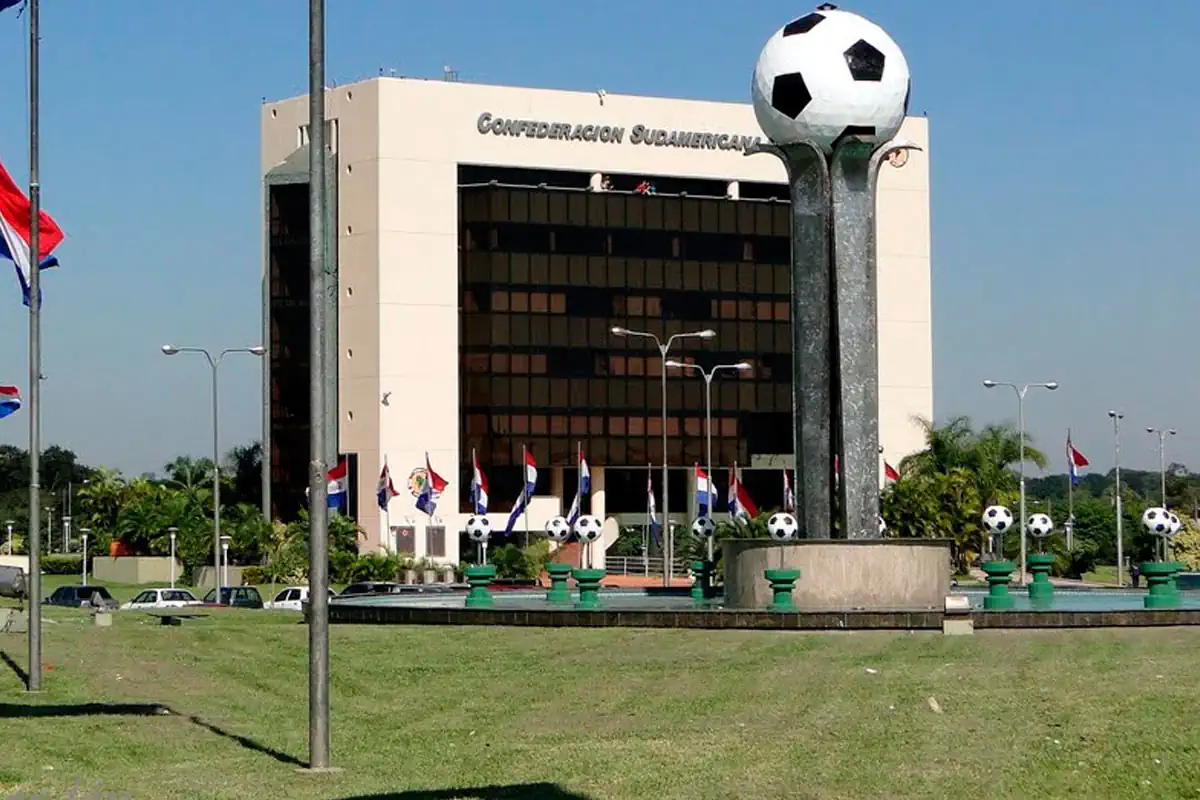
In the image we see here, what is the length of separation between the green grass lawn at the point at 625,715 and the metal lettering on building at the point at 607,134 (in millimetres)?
69915

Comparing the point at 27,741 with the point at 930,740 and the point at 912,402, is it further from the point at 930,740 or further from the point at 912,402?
the point at 912,402

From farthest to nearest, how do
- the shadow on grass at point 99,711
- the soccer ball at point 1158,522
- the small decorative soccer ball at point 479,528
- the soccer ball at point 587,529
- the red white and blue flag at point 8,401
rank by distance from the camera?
the small decorative soccer ball at point 479,528 → the soccer ball at point 587,529 → the soccer ball at point 1158,522 → the red white and blue flag at point 8,401 → the shadow on grass at point 99,711

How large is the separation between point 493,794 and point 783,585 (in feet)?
62.6

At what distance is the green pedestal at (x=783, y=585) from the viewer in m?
35.5

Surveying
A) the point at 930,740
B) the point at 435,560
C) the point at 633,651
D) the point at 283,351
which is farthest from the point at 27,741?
the point at 283,351

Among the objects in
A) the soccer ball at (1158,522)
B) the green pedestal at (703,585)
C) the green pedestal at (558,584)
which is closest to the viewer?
the green pedestal at (558,584)

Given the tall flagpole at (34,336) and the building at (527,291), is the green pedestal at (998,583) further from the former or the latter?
the building at (527,291)

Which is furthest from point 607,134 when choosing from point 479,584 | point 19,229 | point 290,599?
point 19,229

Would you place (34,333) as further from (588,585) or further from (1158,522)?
(1158,522)

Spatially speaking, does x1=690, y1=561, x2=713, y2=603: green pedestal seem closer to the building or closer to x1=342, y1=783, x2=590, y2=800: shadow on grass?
x1=342, y1=783, x2=590, y2=800: shadow on grass

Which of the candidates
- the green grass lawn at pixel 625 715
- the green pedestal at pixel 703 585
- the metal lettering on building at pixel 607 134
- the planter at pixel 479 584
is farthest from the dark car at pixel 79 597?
the metal lettering on building at pixel 607 134

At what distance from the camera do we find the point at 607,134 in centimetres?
10594

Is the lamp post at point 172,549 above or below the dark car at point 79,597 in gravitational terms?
above

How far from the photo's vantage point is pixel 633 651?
101 ft
